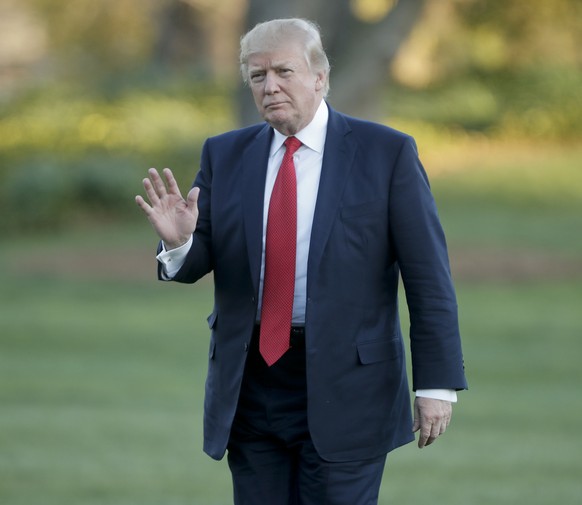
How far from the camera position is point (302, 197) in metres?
4.09

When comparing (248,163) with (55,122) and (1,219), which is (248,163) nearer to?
(1,219)

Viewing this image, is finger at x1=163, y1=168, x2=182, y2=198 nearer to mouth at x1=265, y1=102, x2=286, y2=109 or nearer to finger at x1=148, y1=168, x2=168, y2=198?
finger at x1=148, y1=168, x2=168, y2=198

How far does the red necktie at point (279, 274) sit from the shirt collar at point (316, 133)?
0.50 feet

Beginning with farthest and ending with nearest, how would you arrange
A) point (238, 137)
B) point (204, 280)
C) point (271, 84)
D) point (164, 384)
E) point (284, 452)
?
point (204, 280), point (164, 384), point (238, 137), point (284, 452), point (271, 84)

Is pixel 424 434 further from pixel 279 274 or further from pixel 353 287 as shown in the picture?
pixel 279 274

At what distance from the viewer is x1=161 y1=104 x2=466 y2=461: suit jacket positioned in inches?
158

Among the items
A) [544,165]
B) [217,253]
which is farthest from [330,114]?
[544,165]

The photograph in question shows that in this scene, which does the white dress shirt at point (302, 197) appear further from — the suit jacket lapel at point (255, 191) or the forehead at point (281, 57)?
the forehead at point (281, 57)

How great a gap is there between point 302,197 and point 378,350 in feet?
1.71

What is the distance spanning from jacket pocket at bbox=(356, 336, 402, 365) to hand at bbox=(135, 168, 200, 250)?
63cm

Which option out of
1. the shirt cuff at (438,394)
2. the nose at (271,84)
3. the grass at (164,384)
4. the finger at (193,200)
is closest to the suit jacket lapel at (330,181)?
the nose at (271,84)

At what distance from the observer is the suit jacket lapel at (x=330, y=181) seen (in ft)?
13.1

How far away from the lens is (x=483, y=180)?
25797 millimetres

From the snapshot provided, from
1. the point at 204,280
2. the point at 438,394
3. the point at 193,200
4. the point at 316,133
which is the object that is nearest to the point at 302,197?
the point at 316,133
